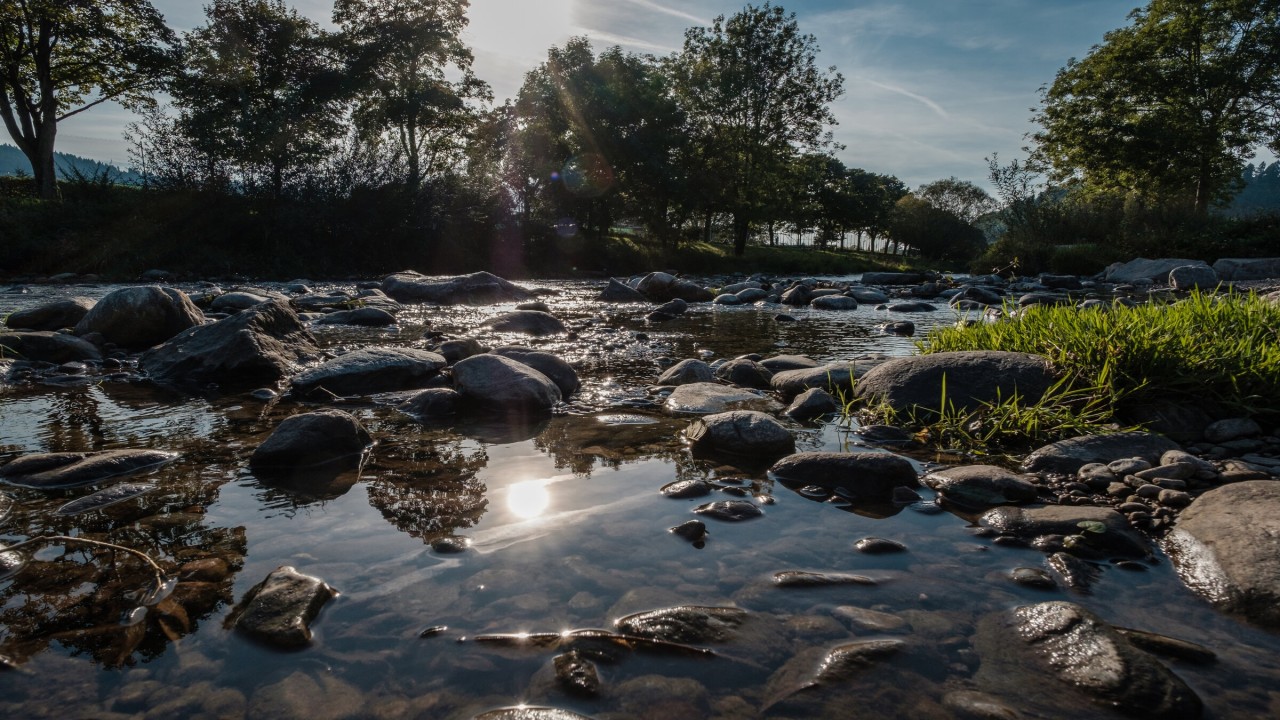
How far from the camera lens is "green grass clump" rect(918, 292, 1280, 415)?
3906mm

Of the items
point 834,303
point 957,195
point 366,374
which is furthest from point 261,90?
point 957,195

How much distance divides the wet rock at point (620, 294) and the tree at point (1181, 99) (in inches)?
1330

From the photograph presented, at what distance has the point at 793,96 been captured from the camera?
4003 centimetres

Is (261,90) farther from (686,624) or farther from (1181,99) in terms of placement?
(1181,99)

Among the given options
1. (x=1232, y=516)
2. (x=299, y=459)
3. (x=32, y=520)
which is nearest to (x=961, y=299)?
(x=1232, y=516)

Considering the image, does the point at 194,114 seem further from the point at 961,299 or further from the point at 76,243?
the point at 961,299

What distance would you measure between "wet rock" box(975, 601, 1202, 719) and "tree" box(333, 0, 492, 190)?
109ft

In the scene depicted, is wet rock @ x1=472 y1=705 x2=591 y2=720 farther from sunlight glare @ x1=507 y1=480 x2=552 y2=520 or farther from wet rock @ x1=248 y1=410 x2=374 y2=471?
wet rock @ x1=248 y1=410 x2=374 y2=471

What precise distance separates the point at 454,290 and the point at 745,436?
38.7 feet

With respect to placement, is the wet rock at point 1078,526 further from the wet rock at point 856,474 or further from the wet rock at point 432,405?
the wet rock at point 432,405

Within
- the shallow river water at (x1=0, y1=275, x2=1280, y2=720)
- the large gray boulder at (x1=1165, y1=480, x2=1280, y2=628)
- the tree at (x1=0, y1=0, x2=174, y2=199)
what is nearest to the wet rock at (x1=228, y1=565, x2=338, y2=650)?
the shallow river water at (x1=0, y1=275, x2=1280, y2=720)

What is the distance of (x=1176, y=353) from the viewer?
4070mm

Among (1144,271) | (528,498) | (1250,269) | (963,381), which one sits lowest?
(528,498)

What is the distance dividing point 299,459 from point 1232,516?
162 inches
